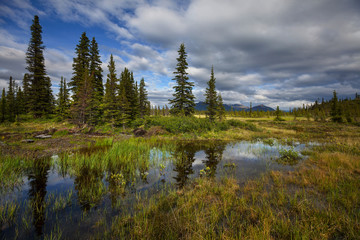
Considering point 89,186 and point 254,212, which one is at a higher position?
point 89,186

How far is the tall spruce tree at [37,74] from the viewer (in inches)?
1110

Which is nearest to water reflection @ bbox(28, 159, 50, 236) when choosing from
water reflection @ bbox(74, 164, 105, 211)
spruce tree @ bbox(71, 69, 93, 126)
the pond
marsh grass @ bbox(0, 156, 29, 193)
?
the pond

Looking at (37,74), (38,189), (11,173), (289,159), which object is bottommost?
(289,159)

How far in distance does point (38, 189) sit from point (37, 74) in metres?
36.2

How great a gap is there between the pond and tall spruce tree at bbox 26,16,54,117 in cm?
2955

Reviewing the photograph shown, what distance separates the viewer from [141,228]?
3.51 meters

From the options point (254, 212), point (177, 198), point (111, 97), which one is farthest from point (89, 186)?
point (111, 97)

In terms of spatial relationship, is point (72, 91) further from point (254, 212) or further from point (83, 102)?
point (254, 212)

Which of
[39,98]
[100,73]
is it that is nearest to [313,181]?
[100,73]

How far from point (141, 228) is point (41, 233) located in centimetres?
255

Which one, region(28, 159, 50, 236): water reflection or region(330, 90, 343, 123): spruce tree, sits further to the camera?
A: region(330, 90, 343, 123): spruce tree

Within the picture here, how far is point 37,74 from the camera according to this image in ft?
94.7

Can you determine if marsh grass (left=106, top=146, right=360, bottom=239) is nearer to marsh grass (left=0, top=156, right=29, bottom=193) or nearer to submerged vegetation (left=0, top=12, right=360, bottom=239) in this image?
submerged vegetation (left=0, top=12, right=360, bottom=239)

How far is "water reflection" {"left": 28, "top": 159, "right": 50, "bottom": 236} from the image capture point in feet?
12.8
